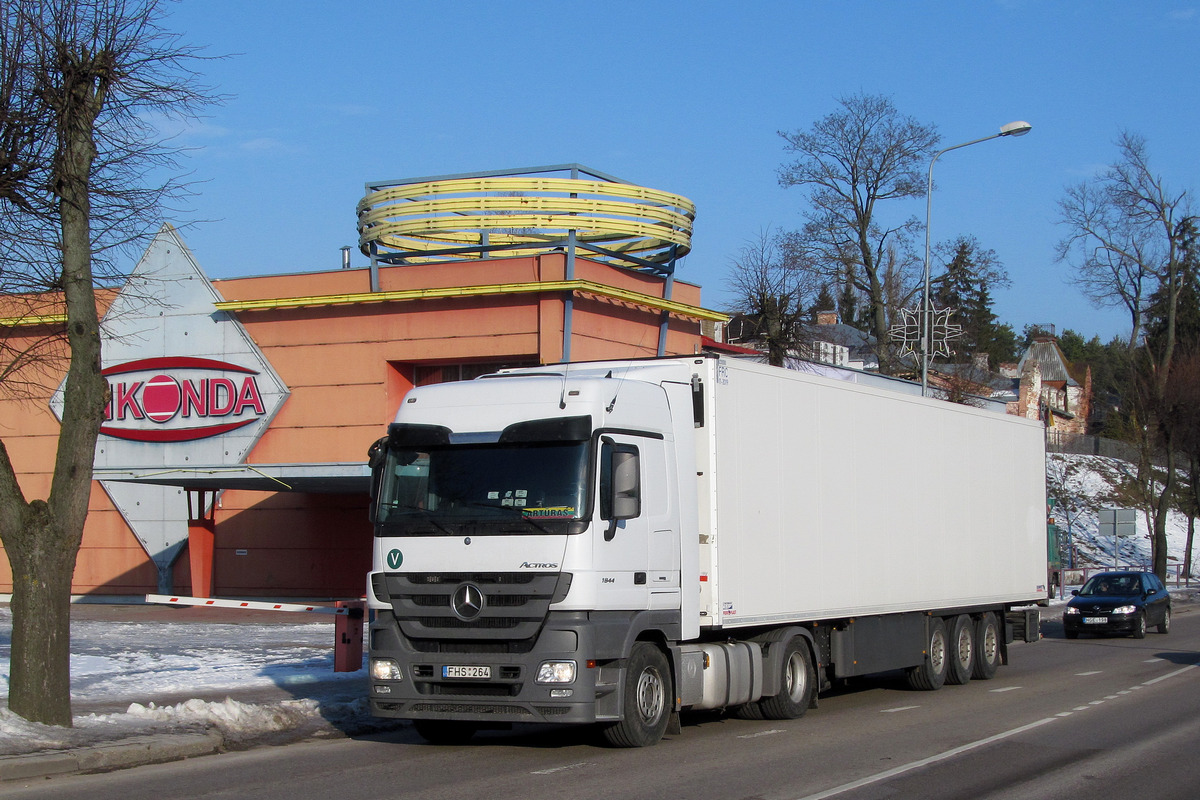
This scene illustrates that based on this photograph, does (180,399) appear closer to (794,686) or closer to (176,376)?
(176,376)

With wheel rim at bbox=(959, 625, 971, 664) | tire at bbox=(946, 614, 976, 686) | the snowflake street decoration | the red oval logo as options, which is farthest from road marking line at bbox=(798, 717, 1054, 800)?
the red oval logo

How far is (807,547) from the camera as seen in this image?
1305cm

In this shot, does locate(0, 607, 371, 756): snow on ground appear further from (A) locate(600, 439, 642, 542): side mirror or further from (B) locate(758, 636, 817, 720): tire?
(B) locate(758, 636, 817, 720): tire

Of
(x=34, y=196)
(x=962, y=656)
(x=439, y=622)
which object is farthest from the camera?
(x=962, y=656)

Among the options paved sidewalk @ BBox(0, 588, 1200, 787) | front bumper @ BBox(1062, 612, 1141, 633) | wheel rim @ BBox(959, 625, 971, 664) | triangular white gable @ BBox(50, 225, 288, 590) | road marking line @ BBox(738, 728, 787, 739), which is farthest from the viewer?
triangular white gable @ BBox(50, 225, 288, 590)

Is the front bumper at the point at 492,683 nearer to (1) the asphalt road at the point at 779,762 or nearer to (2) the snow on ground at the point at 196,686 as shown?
(1) the asphalt road at the point at 779,762

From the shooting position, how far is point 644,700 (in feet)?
35.4

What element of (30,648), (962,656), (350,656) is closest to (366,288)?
(350,656)

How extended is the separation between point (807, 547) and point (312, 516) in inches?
783

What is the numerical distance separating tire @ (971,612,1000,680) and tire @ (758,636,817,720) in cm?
514

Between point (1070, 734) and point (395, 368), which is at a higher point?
point (395, 368)

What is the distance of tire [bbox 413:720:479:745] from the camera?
1152 cm

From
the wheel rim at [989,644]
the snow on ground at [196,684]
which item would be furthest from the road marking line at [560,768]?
the wheel rim at [989,644]

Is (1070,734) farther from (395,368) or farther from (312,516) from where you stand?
(312,516)
